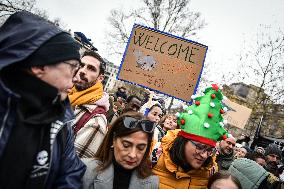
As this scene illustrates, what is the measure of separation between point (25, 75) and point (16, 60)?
3.9 inches

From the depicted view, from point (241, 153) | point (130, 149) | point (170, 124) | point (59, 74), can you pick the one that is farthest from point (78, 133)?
A: point (241, 153)

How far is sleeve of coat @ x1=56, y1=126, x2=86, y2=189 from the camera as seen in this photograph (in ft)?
6.39

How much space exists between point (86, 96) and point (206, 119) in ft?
4.05

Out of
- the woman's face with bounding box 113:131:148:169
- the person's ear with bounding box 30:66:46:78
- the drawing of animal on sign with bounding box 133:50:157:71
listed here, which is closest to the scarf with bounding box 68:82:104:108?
the woman's face with bounding box 113:131:148:169

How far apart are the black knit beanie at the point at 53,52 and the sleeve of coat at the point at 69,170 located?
474 millimetres

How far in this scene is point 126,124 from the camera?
8.80 ft

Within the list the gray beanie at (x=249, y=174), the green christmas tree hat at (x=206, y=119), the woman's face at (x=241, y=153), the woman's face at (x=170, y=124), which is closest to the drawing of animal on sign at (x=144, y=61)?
the woman's face at (x=170, y=124)

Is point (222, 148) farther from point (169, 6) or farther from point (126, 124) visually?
point (169, 6)

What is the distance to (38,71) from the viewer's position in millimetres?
1729

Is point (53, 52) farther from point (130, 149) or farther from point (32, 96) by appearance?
point (130, 149)

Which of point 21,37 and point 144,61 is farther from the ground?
point 144,61

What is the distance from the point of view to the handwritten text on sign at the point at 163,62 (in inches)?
204

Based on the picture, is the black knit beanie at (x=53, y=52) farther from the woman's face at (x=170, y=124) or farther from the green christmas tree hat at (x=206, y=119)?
the woman's face at (x=170, y=124)

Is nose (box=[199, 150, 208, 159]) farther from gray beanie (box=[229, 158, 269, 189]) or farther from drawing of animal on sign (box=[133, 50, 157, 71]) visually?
drawing of animal on sign (box=[133, 50, 157, 71])
